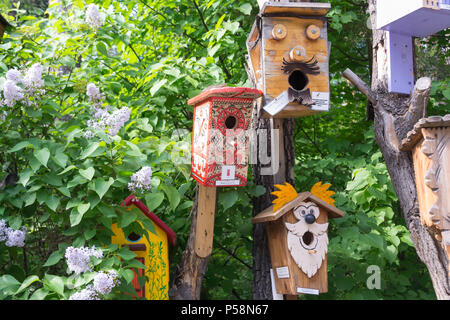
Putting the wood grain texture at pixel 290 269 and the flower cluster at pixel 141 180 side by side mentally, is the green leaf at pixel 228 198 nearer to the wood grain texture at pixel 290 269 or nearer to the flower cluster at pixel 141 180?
the wood grain texture at pixel 290 269

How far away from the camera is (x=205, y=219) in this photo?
2955 mm

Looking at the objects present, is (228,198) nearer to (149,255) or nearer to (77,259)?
(149,255)

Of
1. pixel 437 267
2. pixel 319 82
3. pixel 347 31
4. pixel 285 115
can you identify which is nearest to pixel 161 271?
pixel 285 115

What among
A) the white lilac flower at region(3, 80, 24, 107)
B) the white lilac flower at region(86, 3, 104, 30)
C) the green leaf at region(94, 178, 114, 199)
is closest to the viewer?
the green leaf at region(94, 178, 114, 199)

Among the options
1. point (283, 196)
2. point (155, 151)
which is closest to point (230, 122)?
point (155, 151)

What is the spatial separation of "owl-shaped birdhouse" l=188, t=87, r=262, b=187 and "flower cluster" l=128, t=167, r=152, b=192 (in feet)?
1.33

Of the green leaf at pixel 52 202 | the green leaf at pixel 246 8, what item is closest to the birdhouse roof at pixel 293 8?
the green leaf at pixel 246 8

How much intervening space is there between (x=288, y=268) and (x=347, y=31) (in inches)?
106

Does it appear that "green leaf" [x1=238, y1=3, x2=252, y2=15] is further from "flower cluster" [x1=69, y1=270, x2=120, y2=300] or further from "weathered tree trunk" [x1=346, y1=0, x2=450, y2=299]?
"flower cluster" [x1=69, y1=270, x2=120, y2=300]

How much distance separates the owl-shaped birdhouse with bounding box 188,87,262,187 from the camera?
263cm

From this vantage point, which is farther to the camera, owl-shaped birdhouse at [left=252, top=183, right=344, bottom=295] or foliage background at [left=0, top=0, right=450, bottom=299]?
owl-shaped birdhouse at [left=252, top=183, right=344, bottom=295]

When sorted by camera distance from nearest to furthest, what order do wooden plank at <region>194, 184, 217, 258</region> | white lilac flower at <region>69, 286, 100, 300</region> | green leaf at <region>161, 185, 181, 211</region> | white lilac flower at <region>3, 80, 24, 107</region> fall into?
1. white lilac flower at <region>69, 286, 100, 300</region>
2. white lilac flower at <region>3, 80, 24, 107</region>
3. green leaf at <region>161, 185, 181, 211</region>
4. wooden plank at <region>194, 184, 217, 258</region>

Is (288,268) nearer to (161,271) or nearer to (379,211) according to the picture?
(161,271)

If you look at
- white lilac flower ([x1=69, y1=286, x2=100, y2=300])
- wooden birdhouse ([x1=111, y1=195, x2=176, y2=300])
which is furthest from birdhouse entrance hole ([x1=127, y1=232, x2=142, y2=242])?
white lilac flower ([x1=69, y1=286, x2=100, y2=300])
